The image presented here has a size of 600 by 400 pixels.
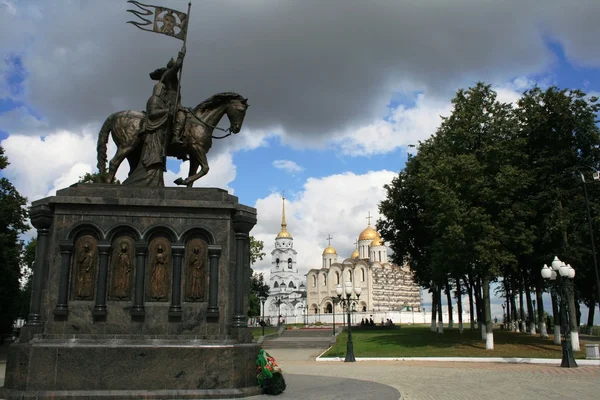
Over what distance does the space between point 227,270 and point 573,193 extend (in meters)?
23.2

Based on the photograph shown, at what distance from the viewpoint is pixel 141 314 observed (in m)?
11.1

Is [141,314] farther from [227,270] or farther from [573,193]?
[573,193]

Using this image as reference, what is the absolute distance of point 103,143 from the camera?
1327 cm

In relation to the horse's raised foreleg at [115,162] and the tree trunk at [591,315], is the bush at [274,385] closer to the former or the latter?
the horse's raised foreleg at [115,162]

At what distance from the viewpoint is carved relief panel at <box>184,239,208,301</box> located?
11.5m

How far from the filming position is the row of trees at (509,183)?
91.0 ft

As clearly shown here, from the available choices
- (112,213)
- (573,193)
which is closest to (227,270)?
(112,213)

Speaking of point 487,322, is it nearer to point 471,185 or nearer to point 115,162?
point 471,185

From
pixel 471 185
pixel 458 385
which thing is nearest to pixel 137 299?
pixel 458 385

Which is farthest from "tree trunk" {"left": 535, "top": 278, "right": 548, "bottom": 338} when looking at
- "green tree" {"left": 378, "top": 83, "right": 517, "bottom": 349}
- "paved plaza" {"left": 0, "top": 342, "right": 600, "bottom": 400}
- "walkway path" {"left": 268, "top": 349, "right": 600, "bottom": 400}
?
"paved plaza" {"left": 0, "top": 342, "right": 600, "bottom": 400}

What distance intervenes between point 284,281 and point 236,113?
365 ft

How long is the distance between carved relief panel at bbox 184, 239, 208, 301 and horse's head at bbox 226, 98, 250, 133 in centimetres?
322

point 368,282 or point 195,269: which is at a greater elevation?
point 368,282

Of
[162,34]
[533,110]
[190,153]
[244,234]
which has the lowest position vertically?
[244,234]
